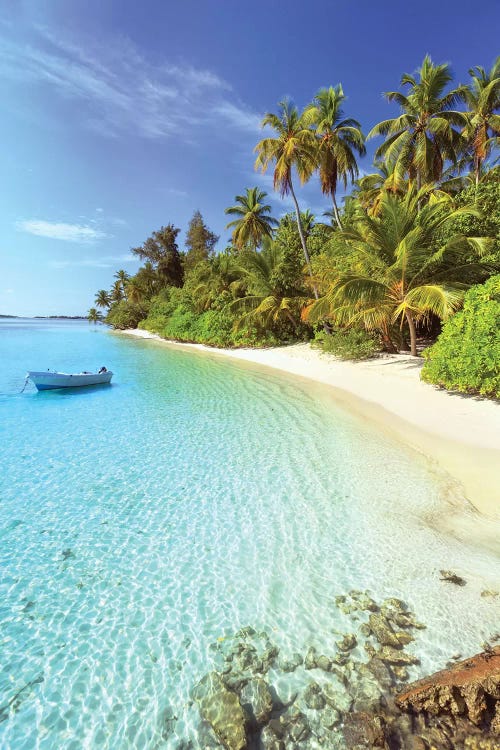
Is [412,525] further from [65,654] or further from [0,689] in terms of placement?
[0,689]

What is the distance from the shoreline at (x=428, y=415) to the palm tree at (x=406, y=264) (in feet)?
7.19

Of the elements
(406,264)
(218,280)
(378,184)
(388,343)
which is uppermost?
(378,184)

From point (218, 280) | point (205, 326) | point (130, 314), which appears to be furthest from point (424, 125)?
point (130, 314)

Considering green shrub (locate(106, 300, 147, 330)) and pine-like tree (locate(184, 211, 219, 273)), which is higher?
pine-like tree (locate(184, 211, 219, 273))

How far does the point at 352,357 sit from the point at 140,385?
9874 mm

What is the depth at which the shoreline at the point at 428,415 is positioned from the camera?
5.77 m

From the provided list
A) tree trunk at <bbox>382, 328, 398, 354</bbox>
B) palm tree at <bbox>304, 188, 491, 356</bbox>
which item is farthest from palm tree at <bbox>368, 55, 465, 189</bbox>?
tree trunk at <bbox>382, 328, 398, 354</bbox>

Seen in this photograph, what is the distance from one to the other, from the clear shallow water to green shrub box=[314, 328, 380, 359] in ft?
27.5

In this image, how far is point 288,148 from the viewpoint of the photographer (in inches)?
726

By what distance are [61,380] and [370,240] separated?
1337 cm

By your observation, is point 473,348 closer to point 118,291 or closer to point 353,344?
point 353,344

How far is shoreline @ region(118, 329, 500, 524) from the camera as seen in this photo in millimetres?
5770

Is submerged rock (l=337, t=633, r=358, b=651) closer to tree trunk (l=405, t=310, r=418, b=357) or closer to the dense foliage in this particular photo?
the dense foliage

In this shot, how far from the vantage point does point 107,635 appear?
10.5 feet
